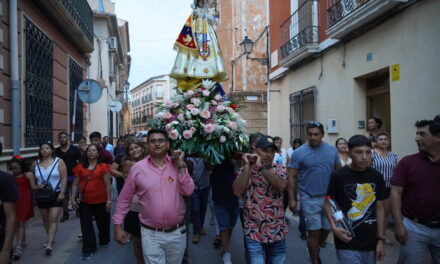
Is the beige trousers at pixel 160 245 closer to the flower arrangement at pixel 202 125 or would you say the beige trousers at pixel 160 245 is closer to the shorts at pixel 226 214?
the flower arrangement at pixel 202 125

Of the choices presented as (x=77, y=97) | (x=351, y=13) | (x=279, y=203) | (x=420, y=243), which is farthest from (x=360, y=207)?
(x=77, y=97)

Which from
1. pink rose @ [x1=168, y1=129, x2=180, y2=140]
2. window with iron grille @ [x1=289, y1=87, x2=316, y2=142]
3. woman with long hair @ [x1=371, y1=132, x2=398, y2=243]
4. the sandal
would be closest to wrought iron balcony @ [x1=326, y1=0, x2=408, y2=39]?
window with iron grille @ [x1=289, y1=87, x2=316, y2=142]

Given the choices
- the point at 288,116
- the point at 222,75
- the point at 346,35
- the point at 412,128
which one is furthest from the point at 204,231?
the point at 288,116

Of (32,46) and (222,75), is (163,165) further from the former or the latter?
(32,46)

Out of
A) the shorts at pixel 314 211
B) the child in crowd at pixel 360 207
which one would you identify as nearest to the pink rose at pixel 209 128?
the child in crowd at pixel 360 207

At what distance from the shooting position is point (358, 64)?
8.35 meters

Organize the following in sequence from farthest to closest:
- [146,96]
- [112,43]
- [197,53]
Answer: [146,96] < [112,43] < [197,53]

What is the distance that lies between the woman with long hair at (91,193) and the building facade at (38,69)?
2.06 meters

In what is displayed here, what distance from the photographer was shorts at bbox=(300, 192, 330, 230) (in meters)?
4.77

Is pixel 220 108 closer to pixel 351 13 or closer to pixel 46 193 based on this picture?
pixel 46 193

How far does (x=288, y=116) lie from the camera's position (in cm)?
1300

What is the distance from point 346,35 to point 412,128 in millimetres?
2963

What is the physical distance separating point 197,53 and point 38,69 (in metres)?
5.68

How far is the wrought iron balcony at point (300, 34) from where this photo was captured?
33.4 feet
